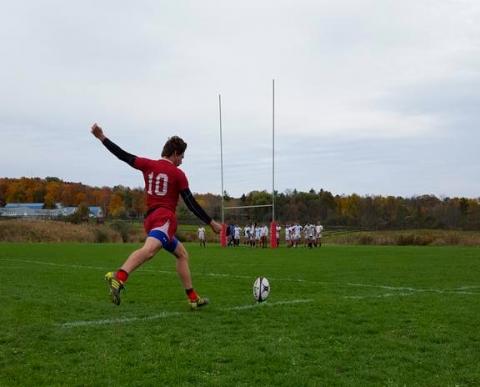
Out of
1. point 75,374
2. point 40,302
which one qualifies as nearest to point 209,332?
point 75,374

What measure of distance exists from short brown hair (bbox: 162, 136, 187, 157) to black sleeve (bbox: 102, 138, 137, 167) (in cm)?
48

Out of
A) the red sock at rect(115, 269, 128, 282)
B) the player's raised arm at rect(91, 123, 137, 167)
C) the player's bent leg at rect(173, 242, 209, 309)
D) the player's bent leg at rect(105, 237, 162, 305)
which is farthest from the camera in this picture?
the player's bent leg at rect(173, 242, 209, 309)

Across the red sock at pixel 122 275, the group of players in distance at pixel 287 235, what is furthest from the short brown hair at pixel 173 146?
the group of players in distance at pixel 287 235

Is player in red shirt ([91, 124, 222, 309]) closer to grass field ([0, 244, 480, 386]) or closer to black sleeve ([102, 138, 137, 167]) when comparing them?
black sleeve ([102, 138, 137, 167])

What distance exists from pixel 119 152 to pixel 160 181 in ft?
2.06

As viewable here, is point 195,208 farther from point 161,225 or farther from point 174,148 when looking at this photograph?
point 174,148

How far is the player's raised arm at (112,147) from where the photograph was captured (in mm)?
7250

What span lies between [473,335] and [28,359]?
4685 millimetres

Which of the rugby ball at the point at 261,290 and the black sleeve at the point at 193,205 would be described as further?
the rugby ball at the point at 261,290

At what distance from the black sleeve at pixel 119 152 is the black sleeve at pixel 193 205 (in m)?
0.77

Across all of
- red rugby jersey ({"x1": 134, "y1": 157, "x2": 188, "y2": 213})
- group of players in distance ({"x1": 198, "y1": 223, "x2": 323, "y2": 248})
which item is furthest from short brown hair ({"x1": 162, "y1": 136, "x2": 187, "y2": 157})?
group of players in distance ({"x1": 198, "y1": 223, "x2": 323, "y2": 248})

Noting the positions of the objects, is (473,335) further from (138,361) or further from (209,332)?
(138,361)

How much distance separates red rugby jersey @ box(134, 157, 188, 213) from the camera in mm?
7473

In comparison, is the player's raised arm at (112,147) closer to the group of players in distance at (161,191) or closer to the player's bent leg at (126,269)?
the group of players in distance at (161,191)
